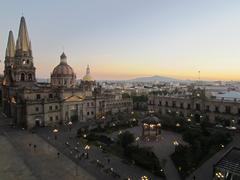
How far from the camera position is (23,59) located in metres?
65.8

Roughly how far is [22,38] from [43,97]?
17268 mm

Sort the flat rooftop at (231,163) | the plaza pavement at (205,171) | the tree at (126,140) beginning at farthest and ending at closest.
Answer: the tree at (126,140) → the plaza pavement at (205,171) → the flat rooftop at (231,163)

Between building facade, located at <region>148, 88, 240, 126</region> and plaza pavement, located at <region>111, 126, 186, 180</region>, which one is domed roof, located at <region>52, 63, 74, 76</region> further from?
plaza pavement, located at <region>111, 126, 186, 180</region>

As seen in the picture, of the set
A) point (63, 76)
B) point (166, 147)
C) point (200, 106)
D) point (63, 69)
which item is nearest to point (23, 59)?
point (63, 69)

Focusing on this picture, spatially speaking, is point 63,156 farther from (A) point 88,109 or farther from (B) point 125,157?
(A) point 88,109

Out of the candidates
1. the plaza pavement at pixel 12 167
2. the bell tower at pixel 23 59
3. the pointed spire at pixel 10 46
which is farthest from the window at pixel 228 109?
the pointed spire at pixel 10 46

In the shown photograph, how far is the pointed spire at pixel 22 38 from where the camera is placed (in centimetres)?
6506

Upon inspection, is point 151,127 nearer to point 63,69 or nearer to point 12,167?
point 12,167

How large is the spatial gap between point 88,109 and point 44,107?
1347 cm

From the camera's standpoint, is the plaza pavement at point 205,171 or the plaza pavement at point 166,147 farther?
the plaza pavement at point 166,147

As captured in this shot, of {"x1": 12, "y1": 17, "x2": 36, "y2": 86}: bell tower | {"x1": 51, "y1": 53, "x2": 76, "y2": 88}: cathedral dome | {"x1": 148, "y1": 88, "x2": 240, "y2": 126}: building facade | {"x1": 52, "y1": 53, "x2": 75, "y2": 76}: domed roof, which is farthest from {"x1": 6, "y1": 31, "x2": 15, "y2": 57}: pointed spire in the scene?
{"x1": 148, "y1": 88, "x2": 240, "y2": 126}: building facade

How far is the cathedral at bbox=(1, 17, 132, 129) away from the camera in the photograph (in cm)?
5834

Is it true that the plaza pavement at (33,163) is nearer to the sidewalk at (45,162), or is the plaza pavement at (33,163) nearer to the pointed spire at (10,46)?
the sidewalk at (45,162)

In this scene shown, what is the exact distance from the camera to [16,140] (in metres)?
45.8
